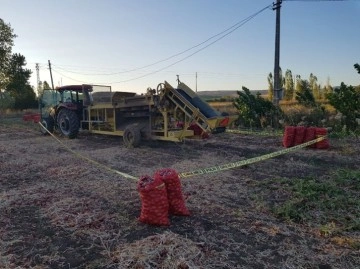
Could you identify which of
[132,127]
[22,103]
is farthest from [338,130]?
[22,103]

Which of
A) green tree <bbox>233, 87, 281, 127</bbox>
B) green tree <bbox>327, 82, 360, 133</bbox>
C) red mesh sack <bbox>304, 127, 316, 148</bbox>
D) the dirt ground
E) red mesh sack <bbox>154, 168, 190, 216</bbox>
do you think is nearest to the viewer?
the dirt ground

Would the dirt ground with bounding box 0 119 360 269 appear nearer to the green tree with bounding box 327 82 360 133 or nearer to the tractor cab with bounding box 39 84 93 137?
the tractor cab with bounding box 39 84 93 137

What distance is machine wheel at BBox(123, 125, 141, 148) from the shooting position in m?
10.8

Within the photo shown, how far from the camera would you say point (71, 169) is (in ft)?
26.1

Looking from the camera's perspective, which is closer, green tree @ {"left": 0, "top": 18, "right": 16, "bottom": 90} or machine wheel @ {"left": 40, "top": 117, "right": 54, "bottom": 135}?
machine wheel @ {"left": 40, "top": 117, "right": 54, "bottom": 135}

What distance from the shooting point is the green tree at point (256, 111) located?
53.2 ft

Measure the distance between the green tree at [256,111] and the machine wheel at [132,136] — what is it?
728 cm

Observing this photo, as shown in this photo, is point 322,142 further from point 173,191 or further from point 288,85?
point 288,85

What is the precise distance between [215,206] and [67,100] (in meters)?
10.3

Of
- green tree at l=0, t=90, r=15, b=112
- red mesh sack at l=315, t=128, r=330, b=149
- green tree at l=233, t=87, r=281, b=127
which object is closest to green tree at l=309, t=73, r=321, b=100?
green tree at l=233, t=87, r=281, b=127

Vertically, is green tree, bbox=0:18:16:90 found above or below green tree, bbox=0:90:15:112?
above

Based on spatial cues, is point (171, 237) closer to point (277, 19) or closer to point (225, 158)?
point (225, 158)

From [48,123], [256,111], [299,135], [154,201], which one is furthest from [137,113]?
[256,111]

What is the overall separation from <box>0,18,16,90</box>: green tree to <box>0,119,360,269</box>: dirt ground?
3118 cm
